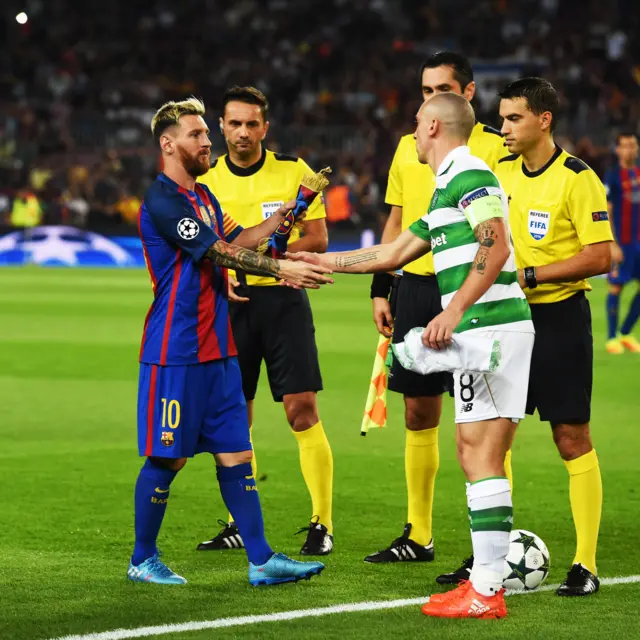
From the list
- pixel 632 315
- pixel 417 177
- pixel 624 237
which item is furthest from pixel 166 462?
pixel 624 237

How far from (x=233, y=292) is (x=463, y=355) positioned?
163cm

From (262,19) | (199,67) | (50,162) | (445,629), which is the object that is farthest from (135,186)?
(445,629)

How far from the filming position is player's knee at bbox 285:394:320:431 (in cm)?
626

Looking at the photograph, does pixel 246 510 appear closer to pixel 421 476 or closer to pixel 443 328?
pixel 421 476

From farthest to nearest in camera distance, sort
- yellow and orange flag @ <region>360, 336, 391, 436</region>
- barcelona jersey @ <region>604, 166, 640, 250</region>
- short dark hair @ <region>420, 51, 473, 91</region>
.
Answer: barcelona jersey @ <region>604, 166, 640, 250</region> < yellow and orange flag @ <region>360, 336, 391, 436</region> < short dark hair @ <region>420, 51, 473, 91</region>

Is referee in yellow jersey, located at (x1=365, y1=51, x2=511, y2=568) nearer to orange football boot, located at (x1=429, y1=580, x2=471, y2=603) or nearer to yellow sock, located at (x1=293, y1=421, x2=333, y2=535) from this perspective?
yellow sock, located at (x1=293, y1=421, x2=333, y2=535)

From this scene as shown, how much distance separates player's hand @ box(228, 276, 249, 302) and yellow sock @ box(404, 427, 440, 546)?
98 cm

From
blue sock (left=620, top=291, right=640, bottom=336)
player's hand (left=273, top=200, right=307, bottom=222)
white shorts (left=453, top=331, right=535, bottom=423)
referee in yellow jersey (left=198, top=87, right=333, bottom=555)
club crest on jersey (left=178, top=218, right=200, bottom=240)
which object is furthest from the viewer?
blue sock (left=620, top=291, right=640, bottom=336)

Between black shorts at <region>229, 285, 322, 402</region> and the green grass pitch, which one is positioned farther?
black shorts at <region>229, 285, 322, 402</region>

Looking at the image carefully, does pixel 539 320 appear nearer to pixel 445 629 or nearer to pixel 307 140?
pixel 445 629

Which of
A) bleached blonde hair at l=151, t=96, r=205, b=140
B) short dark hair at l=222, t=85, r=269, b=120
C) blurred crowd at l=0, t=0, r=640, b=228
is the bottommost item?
bleached blonde hair at l=151, t=96, r=205, b=140

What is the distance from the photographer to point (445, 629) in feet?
15.0

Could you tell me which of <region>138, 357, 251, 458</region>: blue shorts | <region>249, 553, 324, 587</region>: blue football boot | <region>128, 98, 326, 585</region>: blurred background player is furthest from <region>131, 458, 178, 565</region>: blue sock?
<region>249, 553, 324, 587</region>: blue football boot

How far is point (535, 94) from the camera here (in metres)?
5.23
